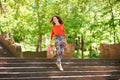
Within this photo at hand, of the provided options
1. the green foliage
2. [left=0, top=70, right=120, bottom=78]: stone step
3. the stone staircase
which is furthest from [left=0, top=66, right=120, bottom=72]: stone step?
the green foliage

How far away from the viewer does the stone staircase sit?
12890 millimetres

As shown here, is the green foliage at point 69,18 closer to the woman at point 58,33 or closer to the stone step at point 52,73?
the stone step at point 52,73

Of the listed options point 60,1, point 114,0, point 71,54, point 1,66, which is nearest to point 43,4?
point 60,1

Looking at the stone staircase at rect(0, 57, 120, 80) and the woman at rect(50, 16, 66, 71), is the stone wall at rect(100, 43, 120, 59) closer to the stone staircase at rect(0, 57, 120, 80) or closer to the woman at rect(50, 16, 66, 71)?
the stone staircase at rect(0, 57, 120, 80)

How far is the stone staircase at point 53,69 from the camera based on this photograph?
Answer: 1289cm

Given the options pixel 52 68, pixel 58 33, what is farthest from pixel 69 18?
pixel 58 33

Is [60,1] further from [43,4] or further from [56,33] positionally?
[56,33]

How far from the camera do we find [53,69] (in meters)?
13.7

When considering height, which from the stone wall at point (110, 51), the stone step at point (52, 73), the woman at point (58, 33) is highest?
the woman at point (58, 33)

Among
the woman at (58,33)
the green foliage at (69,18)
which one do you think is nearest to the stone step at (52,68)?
the woman at (58,33)

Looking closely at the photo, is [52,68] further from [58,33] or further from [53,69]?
[58,33]

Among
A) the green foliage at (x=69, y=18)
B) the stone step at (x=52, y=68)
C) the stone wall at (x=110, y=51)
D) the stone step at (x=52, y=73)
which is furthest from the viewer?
the green foliage at (x=69, y=18)

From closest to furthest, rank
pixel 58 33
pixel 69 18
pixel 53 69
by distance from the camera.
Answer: pixel 58 33 → pixel 53 69 → pixel 69 18

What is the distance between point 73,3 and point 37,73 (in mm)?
15379
